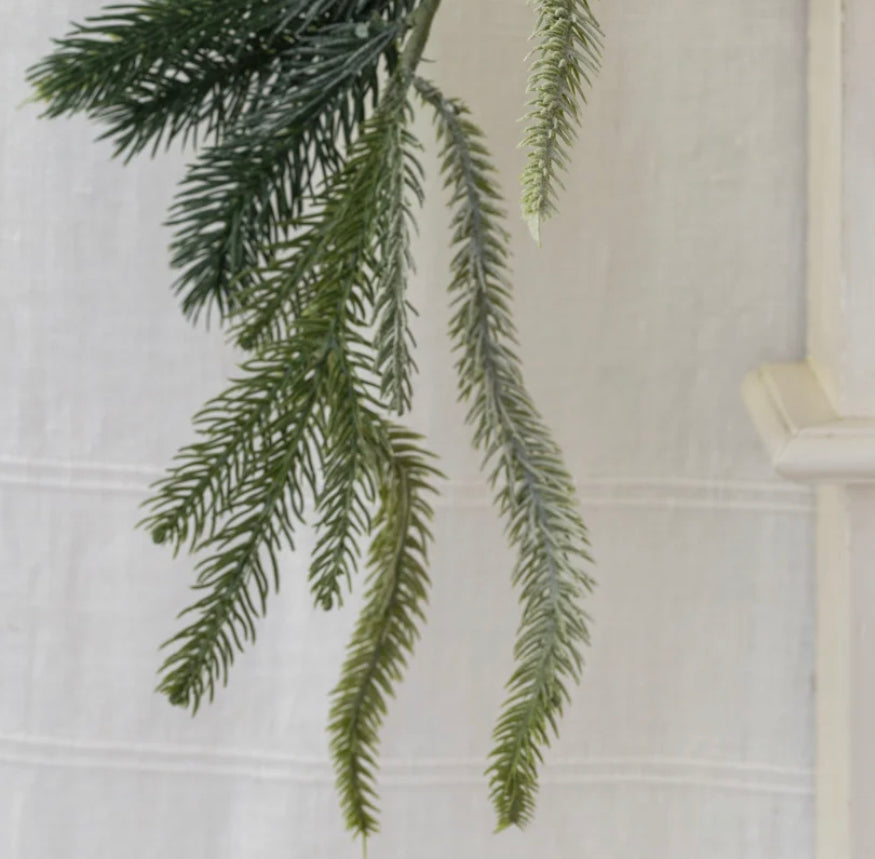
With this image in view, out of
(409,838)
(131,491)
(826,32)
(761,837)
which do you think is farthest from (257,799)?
(826,32)

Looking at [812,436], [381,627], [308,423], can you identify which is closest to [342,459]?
[308,423]

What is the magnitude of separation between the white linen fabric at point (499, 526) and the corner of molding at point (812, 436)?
0.07 m

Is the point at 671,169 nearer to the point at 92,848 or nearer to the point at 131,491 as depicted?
the point at 131,491

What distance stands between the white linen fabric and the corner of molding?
7 centimetres

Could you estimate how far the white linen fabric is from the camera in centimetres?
71

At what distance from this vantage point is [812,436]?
60cm

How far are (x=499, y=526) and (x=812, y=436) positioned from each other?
22 centimetres

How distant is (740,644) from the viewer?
0.73 meters

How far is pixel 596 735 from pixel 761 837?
0.13 m

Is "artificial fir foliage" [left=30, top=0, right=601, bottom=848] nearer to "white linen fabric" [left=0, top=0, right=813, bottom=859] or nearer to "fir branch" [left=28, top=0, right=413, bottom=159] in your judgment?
"fir branch" [left=28, top=0, right=413, bottom=159]

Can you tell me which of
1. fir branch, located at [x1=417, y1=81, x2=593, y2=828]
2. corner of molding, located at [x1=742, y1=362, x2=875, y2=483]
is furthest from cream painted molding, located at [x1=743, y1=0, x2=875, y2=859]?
fir branch, located at [x1=417, y1=81, x2=593, y2=828]

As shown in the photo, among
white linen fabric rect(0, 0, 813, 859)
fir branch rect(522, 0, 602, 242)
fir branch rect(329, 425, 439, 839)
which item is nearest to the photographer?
fir branch rect(522, 0, 602, 242)

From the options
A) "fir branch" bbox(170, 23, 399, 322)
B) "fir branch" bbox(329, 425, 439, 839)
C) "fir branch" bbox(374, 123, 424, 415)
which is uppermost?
"fir branch" bbox(170, 23, 399, 322)

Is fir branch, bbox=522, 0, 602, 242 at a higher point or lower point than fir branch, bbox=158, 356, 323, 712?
higher
